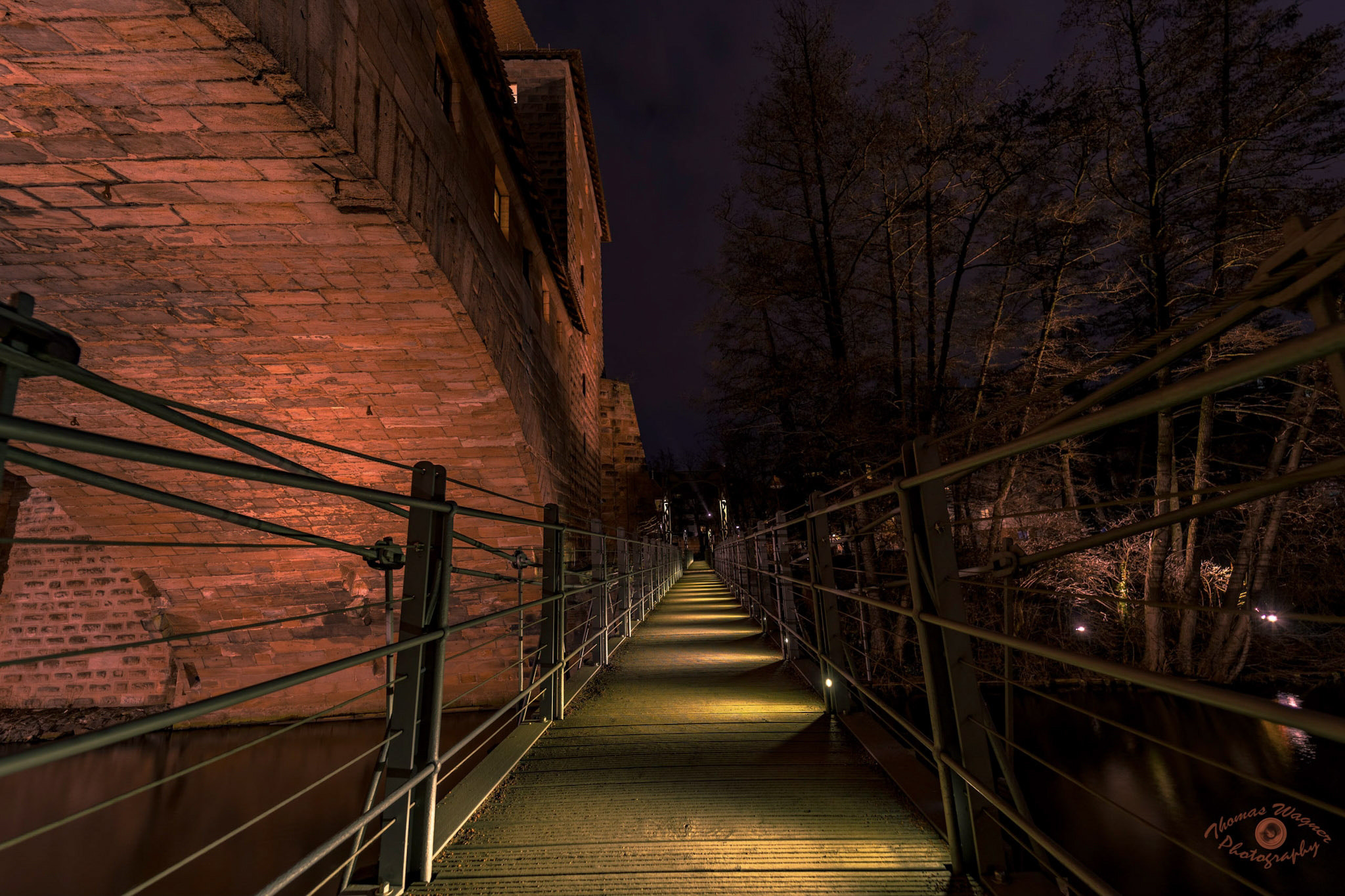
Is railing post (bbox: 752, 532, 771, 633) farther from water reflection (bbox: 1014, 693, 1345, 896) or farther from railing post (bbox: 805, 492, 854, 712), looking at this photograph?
water reflection (bbox: 1014, 693, 1345, 896)

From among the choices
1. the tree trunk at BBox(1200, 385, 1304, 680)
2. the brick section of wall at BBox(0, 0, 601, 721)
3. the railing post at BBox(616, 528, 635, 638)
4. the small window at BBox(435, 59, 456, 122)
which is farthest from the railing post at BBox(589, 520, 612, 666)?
the tree trunk at BBox(1200, 385, 1304, 680)

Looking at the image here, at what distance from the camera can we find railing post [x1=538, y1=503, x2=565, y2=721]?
351cm

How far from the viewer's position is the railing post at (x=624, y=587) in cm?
677

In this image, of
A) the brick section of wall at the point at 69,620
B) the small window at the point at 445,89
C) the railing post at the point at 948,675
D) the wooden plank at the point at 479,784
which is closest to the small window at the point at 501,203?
the small window at the point at 445,89

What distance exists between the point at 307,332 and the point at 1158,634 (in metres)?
13.2

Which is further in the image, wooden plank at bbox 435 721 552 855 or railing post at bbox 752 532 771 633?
railing post at bbox 752 532 771 633

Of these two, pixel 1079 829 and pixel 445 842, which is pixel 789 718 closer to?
pixel 445 842

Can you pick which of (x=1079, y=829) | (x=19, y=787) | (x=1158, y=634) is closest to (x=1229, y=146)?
(x=1158, y=634)

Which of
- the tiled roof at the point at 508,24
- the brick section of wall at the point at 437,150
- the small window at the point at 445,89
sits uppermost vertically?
the tiled roof at the point at 508,24

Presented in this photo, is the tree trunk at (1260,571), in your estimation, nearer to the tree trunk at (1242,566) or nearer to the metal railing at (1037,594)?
the tree trunk at (1242,566)

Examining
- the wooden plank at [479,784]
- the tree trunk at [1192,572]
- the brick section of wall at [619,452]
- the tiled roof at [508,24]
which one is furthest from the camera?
the brick section of wall at [619,452]

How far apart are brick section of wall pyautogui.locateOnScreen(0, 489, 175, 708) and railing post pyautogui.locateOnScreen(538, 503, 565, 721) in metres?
9.08
